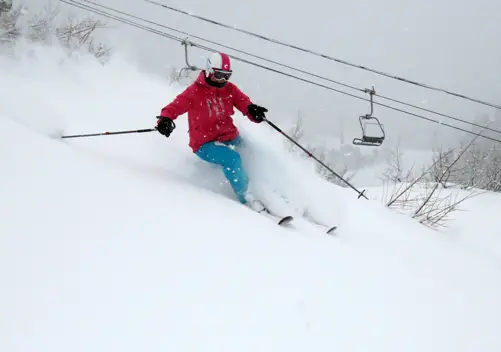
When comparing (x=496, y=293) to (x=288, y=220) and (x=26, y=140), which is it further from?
(x=26, y=140)

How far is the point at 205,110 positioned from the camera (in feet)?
12.6

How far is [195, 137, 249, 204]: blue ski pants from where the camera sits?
3775mm

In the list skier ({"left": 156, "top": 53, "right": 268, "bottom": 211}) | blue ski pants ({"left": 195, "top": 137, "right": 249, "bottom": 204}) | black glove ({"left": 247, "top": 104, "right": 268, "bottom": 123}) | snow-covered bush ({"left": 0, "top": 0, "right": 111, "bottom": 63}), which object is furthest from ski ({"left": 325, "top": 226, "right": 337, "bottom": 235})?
snow-covered bush ({"left": 0, "top": 0, "right": 111, "bottom": 63})

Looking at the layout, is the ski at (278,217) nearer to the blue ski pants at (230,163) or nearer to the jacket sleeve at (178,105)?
the blue ski pants at (230,163)


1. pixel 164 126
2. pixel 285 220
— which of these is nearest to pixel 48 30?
pixel 164 126

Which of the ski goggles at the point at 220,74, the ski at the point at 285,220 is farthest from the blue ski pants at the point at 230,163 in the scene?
the ski goggles at the point at 220,74

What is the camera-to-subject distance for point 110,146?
401 centimetres

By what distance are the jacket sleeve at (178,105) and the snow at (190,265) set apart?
0.57m

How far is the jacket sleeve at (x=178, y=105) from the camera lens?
11.9ft

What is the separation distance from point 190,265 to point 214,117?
6.93ft

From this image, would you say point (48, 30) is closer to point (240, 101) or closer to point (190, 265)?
point (240, 101)

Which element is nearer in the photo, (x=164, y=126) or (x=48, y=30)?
(x=164, y=126)

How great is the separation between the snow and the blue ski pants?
259 mm

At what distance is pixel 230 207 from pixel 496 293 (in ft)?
8.12
